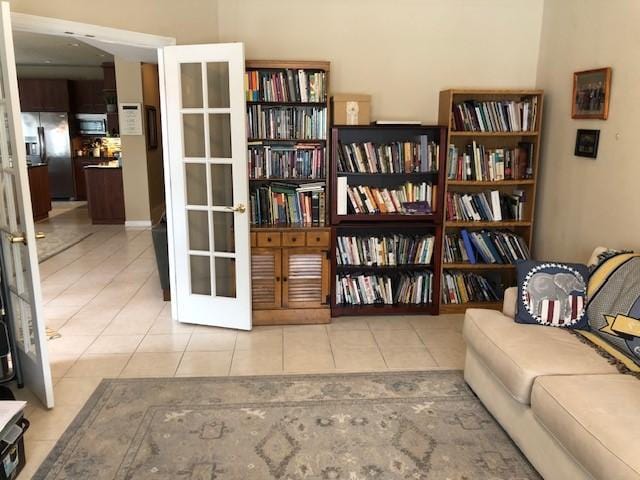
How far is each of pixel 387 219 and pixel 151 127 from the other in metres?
5.28

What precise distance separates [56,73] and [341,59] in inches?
352

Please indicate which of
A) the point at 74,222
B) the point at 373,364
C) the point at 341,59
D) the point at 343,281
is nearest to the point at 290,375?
the point at 373,364

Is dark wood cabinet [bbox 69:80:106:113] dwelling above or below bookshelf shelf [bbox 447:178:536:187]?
above

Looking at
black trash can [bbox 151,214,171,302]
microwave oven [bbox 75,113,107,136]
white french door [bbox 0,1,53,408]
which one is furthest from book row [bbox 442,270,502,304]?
microwave oven [bbox 75,113,107,136]

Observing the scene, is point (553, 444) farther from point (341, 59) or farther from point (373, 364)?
point (341, 59)

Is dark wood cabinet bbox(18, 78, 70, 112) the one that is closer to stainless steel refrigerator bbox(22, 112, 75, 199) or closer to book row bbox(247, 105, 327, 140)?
stainless steel refrigerator bbox(22, 112, 75, 199)

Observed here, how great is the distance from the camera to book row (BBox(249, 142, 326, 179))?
13.5 feet

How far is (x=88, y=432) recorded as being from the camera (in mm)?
2672

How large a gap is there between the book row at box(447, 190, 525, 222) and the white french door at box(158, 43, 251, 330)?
5.50 ft

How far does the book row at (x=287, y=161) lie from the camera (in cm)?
411

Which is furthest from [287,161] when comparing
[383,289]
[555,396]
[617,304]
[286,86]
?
[555,396]

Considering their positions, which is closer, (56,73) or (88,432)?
(88,432)

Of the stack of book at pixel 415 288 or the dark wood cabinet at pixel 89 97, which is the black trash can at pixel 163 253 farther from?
the dark wood cabinet at pixel 89 97

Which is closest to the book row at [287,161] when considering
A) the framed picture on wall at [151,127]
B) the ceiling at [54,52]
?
the framed picture on wall at [151,127]
